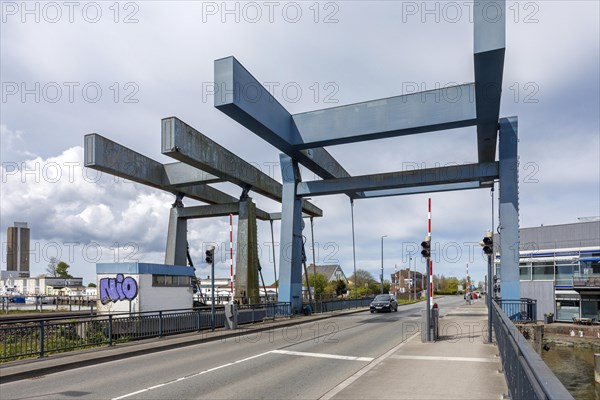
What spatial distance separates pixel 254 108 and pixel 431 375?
13.6 m

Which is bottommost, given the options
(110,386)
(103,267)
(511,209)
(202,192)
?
(110,386)

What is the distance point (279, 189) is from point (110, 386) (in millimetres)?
28082

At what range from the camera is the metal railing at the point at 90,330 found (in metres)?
12.9

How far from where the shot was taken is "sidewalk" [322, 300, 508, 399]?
8.50 metres

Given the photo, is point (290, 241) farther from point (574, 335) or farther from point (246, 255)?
point (574, 335)

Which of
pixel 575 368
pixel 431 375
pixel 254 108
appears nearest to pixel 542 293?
pixel 575 368

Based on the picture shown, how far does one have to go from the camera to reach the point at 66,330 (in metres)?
14.7

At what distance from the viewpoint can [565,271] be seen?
40938 millimetres

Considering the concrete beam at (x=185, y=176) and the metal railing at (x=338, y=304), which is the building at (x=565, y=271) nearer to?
the metal railing at (x=338, y=304)

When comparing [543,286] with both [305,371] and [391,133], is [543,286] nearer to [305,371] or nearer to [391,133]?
[391,133]

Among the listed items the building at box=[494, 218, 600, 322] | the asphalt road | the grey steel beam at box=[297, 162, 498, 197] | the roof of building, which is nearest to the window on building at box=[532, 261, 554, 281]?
the building at box=[494, 218, 600, 322]

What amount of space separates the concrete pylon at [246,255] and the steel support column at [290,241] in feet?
11.5

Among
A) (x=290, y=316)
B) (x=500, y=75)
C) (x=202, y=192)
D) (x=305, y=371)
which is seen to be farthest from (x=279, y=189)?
(x=305, y=371)

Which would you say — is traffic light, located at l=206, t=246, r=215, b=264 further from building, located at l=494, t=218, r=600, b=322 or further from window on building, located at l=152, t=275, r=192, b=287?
building, located at l=494, t=218, r=600, b=322
